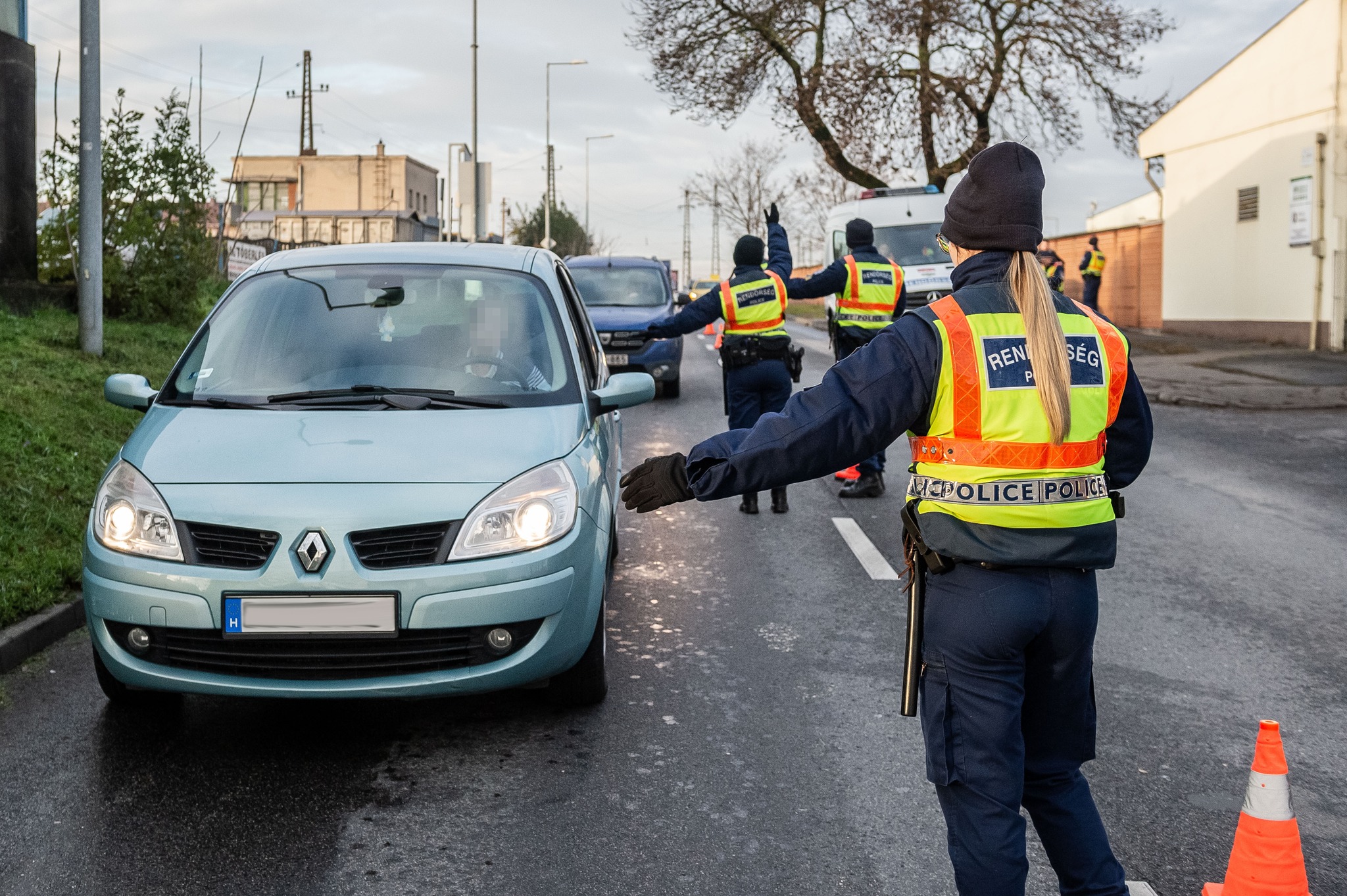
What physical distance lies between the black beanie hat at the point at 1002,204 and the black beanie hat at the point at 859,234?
644 cm

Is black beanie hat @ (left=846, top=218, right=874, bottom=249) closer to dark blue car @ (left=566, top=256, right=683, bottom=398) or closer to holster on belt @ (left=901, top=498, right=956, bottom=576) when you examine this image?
dark blue car @ (left=566, top=256, right=683, bottom=398)

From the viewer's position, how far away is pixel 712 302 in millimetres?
8492

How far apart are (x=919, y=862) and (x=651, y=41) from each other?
29.7m

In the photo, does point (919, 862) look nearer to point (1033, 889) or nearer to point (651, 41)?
point (1033, 889)

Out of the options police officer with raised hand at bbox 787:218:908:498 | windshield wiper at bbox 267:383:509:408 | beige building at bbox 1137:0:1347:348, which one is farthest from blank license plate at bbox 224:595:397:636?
beige building at bbox 1137:0:1347:348

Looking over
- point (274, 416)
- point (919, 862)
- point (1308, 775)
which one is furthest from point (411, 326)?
point (1308, 775)

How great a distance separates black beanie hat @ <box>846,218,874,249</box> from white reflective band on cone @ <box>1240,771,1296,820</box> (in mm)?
6529

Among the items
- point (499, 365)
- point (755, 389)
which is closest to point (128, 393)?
point (499, 365)

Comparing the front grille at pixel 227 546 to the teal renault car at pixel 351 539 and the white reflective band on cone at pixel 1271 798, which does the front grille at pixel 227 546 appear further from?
the white reflective band on cone at pixel 1271 798

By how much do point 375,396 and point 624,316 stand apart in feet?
37.7

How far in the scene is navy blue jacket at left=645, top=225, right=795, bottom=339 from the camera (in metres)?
8.26

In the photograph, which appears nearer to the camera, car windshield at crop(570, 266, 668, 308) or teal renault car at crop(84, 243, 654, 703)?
teal renault car at crop(84, 243, 654, 703)

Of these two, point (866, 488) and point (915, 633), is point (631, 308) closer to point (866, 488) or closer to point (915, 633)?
point (866, 488)

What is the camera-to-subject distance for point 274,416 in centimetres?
476
